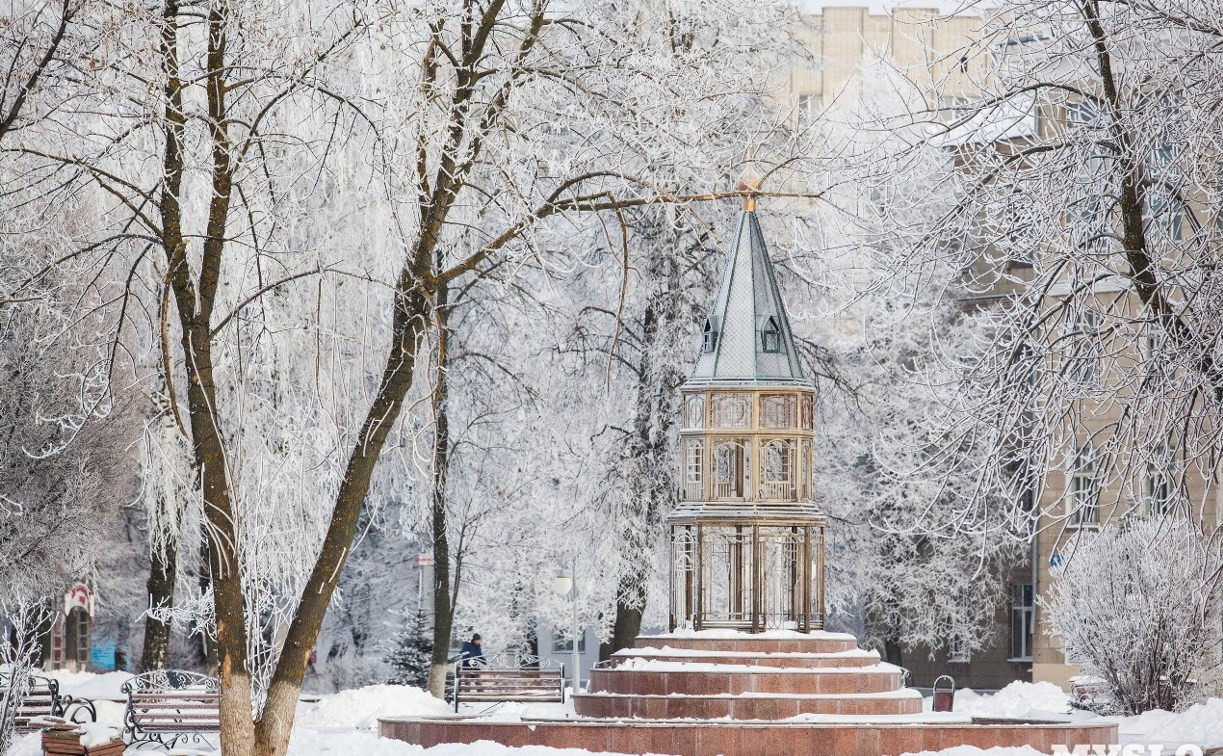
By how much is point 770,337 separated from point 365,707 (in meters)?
7.99

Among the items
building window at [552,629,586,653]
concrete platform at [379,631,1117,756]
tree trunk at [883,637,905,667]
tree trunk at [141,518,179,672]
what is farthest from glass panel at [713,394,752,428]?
building window at [552,629,586,653]

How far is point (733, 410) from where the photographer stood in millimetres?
19062

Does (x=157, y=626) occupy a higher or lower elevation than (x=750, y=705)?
higher

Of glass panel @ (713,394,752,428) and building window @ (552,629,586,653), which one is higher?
glass panel @ (713,394,752,428)

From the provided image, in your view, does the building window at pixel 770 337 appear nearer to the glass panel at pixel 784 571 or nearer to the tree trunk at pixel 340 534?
the glass panel at pixel 784 571

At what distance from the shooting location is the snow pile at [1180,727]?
59.2 feet

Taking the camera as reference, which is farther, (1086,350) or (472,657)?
(472,657)

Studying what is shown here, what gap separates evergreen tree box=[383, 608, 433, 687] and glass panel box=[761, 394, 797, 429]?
43.4ft

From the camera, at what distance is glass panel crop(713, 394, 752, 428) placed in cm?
1847

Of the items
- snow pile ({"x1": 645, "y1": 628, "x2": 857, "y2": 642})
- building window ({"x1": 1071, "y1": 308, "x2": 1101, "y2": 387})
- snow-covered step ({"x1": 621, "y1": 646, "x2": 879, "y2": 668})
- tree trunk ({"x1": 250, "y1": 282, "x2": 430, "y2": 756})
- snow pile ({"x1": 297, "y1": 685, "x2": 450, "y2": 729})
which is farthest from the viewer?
snow pile ({"x1": 297, "y1": 685, "x2": 450, "y2": 729})

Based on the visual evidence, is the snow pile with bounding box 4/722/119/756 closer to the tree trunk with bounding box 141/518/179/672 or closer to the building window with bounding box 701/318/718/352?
the building window with bounding box 701/318/718/352

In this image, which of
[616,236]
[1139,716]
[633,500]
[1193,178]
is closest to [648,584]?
[633,500]

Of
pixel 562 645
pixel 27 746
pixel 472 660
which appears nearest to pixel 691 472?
pixel 27 746

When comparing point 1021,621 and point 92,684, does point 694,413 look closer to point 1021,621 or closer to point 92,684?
point 92,684
